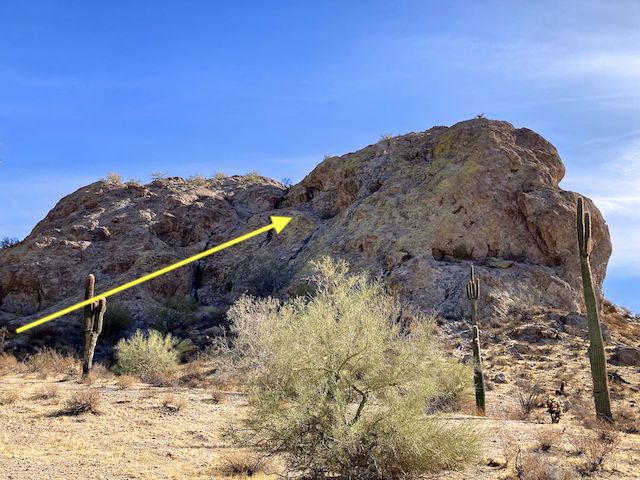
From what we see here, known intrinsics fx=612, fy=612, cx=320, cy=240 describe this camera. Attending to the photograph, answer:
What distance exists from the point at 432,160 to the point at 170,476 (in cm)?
2745

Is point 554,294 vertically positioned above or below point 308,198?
below

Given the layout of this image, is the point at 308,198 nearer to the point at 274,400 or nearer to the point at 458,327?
the point at 458,327

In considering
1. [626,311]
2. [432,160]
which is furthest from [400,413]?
[626,311]

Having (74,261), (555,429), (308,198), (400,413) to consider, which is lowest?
(555,429)

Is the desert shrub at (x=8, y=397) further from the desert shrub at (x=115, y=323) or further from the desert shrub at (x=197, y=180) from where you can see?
the desert shrub at (x=197, y=180)

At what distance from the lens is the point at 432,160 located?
33531 millimetres

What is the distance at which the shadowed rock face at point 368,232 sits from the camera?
89.4 ft

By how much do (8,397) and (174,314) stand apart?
51.9 feet

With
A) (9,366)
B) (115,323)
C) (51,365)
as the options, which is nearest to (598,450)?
(51,365)

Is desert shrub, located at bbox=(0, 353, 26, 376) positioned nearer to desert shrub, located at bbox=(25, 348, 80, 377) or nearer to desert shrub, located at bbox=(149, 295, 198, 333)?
desert shrub, located at bbox=(25, 348, 80, 377)

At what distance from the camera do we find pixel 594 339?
1374cm

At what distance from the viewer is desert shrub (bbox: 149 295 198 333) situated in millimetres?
29019

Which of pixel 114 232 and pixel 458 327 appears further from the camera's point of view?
pixel 114 232

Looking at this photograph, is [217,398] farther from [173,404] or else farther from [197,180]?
[197,180]
